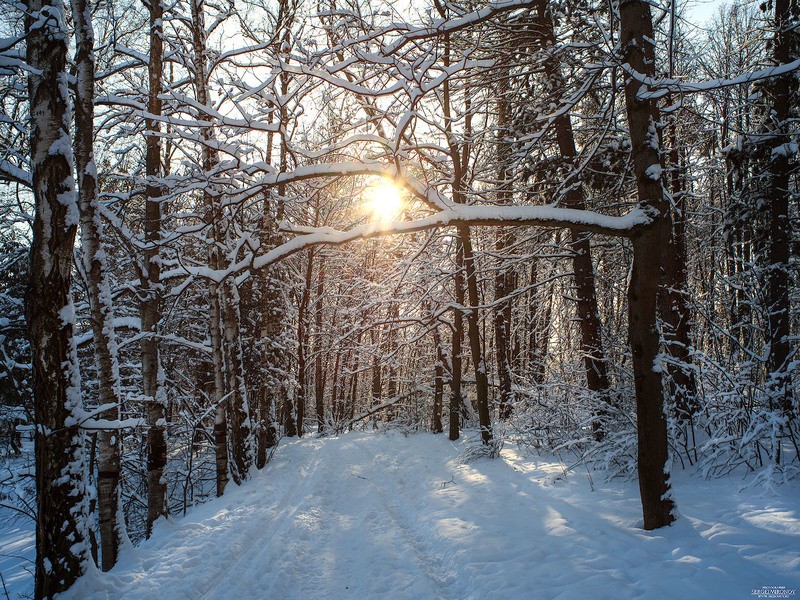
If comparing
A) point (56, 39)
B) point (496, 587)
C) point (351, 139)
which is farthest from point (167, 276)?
point (496, 587)

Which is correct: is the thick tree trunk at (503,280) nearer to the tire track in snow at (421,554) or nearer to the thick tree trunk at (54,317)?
the tire track in snow at (421,554)

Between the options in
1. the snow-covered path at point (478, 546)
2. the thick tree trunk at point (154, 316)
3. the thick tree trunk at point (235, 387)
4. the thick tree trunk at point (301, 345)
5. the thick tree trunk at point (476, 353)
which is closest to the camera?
the snow-covered path at point (478, 546)

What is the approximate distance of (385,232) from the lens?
480cm

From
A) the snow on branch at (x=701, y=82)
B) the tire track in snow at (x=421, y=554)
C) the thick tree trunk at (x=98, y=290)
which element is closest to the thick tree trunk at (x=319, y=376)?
the tire track in snow at (x=421, y=554)

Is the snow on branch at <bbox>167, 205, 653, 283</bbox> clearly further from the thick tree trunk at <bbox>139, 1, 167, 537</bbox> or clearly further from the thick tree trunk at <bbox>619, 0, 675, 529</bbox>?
the thick tree trunk at <bbox>139, 1, 167, 537</bbox>

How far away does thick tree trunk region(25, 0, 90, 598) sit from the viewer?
413cm

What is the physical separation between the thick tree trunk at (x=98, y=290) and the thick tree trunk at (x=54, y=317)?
1882mm

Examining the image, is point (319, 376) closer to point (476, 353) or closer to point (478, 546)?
point (476, 353)

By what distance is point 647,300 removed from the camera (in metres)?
4.62

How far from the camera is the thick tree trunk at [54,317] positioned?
4.13 m

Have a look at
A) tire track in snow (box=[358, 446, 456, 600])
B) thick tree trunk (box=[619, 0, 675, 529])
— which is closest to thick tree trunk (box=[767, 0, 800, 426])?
thick tree trunk (box=[619, 0, 675, 529])

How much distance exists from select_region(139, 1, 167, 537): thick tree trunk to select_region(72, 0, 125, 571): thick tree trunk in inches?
61.9

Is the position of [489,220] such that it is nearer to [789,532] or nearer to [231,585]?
[789,532]

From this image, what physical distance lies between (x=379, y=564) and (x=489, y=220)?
14.9 ft
